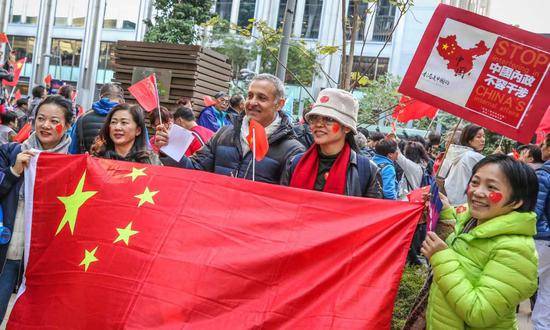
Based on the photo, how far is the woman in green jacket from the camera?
246cm

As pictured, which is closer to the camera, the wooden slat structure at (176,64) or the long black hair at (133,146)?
the long black hair at (133,146)

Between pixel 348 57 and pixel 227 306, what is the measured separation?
11.7ft

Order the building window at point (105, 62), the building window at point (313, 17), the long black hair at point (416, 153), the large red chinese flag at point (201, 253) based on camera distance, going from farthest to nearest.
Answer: the building window at point (105, 62)
the building window at point (313, 17)
the long black hair at point (416, 153)
the large red chinese flag at point (201, 253)

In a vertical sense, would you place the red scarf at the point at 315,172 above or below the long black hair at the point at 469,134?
below

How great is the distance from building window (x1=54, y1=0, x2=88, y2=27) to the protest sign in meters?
47.1

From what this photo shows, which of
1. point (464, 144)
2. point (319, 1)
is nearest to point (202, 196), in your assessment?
point (464, 144)

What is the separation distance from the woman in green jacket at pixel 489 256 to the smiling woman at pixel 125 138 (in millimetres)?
2086

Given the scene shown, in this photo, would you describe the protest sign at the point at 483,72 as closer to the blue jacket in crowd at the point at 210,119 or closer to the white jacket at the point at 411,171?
the white jacket at the point at 411,171

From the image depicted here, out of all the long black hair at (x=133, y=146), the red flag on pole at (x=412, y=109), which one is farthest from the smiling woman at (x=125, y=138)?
the red flag on pole at (x=412, y=109)

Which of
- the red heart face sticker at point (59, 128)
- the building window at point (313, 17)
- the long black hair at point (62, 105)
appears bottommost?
the red heart face sticker at point (59, 128)

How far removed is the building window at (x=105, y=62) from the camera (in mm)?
45312

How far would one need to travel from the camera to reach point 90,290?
3.04m

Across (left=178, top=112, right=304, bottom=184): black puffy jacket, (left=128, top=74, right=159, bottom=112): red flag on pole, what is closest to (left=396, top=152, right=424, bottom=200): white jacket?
(left=128, top=74, right=159, bottom=112): red flag on pole

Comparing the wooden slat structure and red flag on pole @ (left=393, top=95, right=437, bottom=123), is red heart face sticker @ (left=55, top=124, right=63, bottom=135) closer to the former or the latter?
red flag on pole @ (left=393, top=95, right=437, bottom=123)
